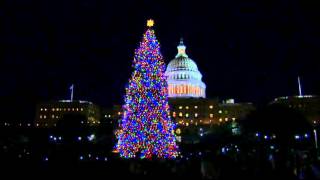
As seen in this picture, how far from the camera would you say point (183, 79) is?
118 m

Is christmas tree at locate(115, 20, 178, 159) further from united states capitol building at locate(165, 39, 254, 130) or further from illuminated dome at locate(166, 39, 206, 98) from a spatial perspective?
illuminated dome at locate(166, 39, 206, 98)

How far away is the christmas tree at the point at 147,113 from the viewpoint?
32.1 m

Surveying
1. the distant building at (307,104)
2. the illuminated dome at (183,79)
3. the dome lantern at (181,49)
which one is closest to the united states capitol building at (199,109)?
the illuminated dome at (183,79)

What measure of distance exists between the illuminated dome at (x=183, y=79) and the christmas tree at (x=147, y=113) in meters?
82.1

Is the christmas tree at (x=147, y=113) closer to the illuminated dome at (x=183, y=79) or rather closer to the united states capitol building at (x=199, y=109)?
the united states capitol building at (x=199, y=109)

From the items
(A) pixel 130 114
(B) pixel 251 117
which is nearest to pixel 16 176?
(A) pixel 130 114

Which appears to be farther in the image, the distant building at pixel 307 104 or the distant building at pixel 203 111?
the distant building at pixel 203 111

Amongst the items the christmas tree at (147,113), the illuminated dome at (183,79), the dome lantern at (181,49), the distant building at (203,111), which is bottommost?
the christmas tree at (147,113)

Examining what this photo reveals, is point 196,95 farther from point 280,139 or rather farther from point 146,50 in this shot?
point 146,50

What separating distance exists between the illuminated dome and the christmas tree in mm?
82101

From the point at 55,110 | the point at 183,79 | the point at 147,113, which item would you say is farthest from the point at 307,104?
the point at 147,113

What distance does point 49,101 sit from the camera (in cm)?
10925

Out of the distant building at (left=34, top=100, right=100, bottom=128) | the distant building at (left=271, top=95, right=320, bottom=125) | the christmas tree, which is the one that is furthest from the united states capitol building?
the christmas tree

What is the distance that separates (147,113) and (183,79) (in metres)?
86.2
